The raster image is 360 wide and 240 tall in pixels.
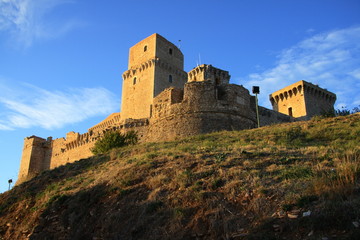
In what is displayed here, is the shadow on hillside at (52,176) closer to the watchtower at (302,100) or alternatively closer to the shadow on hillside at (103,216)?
the shadow on hillside at (103,216)

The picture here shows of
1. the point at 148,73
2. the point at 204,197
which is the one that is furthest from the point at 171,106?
the point at 148,73

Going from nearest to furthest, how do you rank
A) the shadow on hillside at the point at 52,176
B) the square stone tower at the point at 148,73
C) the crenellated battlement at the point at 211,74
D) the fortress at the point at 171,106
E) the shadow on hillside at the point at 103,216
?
the shadow on hillside at the point at 103,216 → the shadow on hillside at the point at 52,176 → the fortress at the point at 171,106 → the crenellated battlement at the point at 211,74 → the square stone tower at the point at 148,73

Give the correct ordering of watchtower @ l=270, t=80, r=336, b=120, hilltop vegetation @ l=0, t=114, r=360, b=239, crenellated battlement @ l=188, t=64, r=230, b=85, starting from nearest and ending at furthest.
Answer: hilltop vegetation @ l=0, t=114, r=360, b=239
crenellated battlement @ l=188, t=64, r=230, b=85
watchtower @ l=270, t=80, r=336, b=120

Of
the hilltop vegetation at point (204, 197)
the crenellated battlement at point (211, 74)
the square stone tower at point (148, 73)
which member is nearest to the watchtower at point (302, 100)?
the square stone tower at point (148, 73)

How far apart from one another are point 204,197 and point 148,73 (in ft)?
98.4

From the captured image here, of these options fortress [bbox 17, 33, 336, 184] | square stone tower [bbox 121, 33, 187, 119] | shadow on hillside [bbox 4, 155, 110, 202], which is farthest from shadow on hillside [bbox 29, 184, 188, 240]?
square stone tower [bbox 121, 33, 187, 119]

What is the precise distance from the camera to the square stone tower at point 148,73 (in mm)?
37156

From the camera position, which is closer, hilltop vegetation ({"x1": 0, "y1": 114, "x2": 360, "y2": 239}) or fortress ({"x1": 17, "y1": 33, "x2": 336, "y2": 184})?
hilltop vegetation ({"x1": 0, "y1": 114, "x2": 360, "y2": 239})

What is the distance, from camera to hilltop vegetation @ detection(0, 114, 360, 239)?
6992 millimetres

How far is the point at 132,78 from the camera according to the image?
39469mm

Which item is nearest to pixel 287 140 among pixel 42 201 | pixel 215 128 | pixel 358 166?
pixel 215 128

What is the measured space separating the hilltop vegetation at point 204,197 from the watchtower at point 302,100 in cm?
2073

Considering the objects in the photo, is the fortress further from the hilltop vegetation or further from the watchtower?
the hilltop vegetation

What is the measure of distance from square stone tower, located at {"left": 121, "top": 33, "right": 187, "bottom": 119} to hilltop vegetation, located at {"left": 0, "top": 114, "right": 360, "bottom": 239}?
22.5 meters
